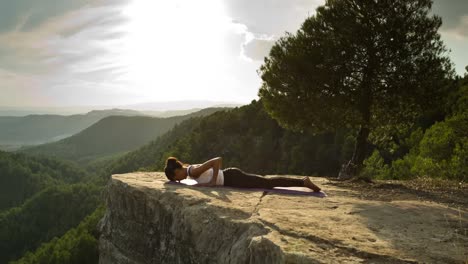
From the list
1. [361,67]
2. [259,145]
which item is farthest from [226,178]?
[259,145]

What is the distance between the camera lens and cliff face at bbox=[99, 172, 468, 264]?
508 centimetres

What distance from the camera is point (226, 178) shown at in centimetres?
1020

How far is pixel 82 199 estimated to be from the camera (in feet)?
Answer: 450

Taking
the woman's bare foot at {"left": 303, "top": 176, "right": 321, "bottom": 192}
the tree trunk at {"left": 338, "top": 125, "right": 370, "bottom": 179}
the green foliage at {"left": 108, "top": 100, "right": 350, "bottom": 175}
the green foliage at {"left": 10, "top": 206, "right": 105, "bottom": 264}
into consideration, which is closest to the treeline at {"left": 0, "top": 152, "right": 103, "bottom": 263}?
the green foliage at {"left": 10, "top": 206, "right": 105, "bottom": 264}

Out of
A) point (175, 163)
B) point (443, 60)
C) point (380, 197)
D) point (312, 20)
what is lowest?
point (380, 197)

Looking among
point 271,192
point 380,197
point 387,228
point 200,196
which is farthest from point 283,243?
point 380,197

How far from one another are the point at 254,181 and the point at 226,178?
79cm

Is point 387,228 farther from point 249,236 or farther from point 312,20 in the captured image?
point 312,20

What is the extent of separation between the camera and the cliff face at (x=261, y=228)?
16.7ft

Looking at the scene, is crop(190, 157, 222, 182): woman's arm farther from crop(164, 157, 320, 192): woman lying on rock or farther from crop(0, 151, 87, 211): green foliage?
crop(0, 151, 87, 211): green foliage

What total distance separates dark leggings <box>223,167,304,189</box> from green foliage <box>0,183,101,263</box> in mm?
131627

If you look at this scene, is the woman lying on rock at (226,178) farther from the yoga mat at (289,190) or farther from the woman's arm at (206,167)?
the yoga mat at (289,190)

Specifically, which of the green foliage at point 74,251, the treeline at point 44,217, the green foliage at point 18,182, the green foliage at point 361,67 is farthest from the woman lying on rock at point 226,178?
the green foliage at point 18,182

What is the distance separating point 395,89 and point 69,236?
300 ft
